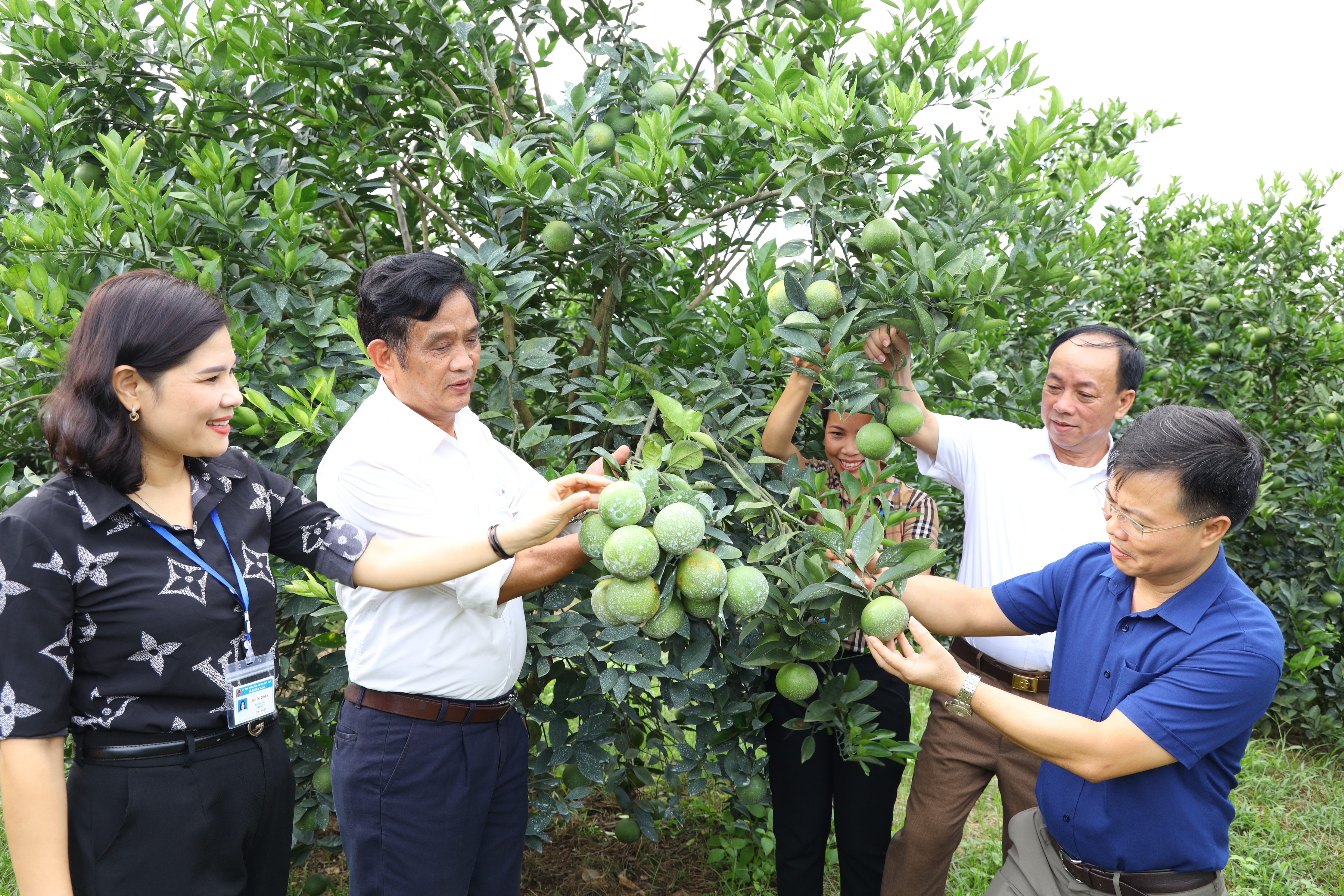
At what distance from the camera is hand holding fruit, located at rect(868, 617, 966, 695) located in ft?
5.47

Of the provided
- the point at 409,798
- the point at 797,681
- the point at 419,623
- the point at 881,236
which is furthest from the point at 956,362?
the point at 409,798

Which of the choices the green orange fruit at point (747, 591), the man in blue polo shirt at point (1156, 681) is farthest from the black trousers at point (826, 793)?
the green orange fruit at point (747, 591)

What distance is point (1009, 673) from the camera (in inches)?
94.9

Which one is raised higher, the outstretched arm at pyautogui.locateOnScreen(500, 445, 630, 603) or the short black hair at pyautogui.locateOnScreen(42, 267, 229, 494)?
the short black hair at pyautogui.locateOnScreen(42, 267, 229, 494)

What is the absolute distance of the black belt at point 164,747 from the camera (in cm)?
137

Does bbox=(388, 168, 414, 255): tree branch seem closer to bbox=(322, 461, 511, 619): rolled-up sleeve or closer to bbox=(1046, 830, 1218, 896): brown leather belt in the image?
bbox=(322, 461, 511, 619): rolled-up sleeve

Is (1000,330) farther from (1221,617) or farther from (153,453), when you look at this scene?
(153,453)

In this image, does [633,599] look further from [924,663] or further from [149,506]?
[149,506]

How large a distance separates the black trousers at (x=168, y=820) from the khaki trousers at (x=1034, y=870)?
57.4 inches

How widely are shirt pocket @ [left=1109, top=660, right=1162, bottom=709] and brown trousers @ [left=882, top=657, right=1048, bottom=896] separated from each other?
744 millimetres

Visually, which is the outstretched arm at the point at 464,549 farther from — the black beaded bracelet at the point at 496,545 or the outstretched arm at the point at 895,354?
the outstretched arm at the point at 895,354

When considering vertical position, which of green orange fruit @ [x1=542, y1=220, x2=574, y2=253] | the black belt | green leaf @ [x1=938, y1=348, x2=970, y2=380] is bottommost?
the black belt

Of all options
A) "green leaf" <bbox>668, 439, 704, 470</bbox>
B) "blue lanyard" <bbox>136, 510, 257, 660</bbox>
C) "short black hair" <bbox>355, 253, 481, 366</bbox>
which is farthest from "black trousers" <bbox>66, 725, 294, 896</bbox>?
"green leaf" <bbox>668, 439, 704, 470</bbox>

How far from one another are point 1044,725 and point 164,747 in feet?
4.85
